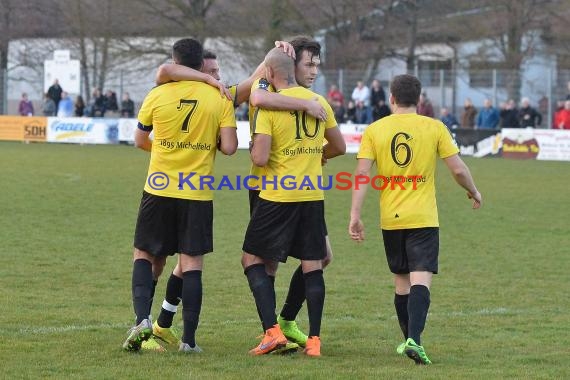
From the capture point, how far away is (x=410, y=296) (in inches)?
267

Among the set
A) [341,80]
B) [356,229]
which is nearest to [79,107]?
[341,80]

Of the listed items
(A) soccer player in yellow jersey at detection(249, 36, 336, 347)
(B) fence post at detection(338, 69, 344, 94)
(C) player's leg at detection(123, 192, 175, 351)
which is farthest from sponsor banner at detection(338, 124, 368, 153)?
(C) player's leg at detection(123, 192, 175, 351)

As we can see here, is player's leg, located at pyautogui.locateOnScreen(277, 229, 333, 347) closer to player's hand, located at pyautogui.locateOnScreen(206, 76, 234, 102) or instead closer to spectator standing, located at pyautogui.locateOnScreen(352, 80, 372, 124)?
player's hand, located at pyautogui.locateOnScreen(206, 76, 234, 102)

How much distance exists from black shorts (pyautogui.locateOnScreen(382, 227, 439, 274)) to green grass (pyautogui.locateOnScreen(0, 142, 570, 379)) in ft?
1.89

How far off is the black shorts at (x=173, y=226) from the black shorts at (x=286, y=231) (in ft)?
0.96

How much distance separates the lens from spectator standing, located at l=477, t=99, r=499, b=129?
105ft

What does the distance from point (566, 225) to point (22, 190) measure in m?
9.05

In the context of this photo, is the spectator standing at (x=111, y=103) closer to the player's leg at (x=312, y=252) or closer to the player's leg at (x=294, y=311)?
the player's leg at (x=294, y=311)

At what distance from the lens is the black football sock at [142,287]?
6.89 meters

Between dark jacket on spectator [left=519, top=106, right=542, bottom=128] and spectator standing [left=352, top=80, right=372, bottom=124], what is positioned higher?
spectator standing [left=352, top=80, right=372, bottom=124]

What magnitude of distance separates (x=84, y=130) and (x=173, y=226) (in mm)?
29703

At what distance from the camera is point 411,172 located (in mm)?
6801

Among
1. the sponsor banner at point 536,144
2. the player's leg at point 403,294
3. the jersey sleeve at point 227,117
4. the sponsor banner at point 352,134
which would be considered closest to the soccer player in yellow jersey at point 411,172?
the player's leg at point 403,294

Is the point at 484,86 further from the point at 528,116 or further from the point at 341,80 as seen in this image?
the point at 341,80
